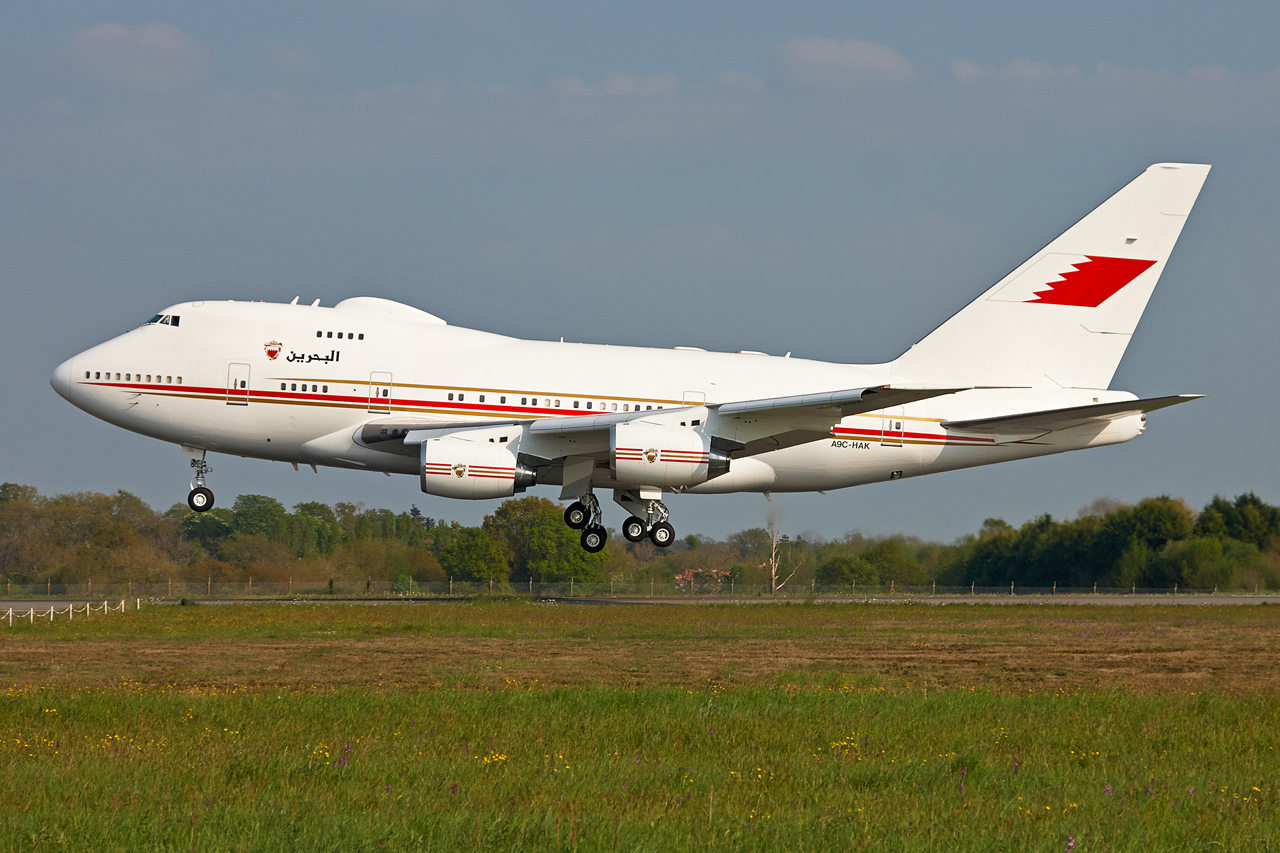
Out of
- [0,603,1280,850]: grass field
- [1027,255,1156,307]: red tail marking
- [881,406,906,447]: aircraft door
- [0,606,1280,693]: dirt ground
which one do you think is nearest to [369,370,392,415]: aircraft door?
[0,606,1280,693]: dirt ground

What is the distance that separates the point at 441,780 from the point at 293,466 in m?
26.7

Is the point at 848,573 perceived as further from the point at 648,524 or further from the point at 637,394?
the point at 637,394

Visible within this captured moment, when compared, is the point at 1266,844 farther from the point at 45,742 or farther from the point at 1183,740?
the point at 45,742

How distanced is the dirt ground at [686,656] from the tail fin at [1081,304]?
31.9 ft

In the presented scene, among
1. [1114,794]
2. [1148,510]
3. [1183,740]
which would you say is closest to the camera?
[1114,794]

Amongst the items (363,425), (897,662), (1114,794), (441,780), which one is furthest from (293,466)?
(1114,794)

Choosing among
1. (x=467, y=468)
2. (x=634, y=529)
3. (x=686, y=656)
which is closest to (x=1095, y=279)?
(x=634, y=529)

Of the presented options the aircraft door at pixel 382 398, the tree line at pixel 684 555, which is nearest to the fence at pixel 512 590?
the tree line at pixel 684 555

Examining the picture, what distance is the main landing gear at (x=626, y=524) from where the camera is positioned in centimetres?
3569

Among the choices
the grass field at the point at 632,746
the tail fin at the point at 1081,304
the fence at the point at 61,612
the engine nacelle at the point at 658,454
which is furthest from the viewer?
the tail fin at the point at 1081,304

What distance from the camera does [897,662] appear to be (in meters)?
19.5

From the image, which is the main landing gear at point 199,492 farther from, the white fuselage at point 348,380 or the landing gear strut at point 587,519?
the landing gear strut at point 587,519

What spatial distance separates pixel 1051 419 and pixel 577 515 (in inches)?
568

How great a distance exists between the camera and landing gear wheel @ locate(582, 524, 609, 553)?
35.3 meters
